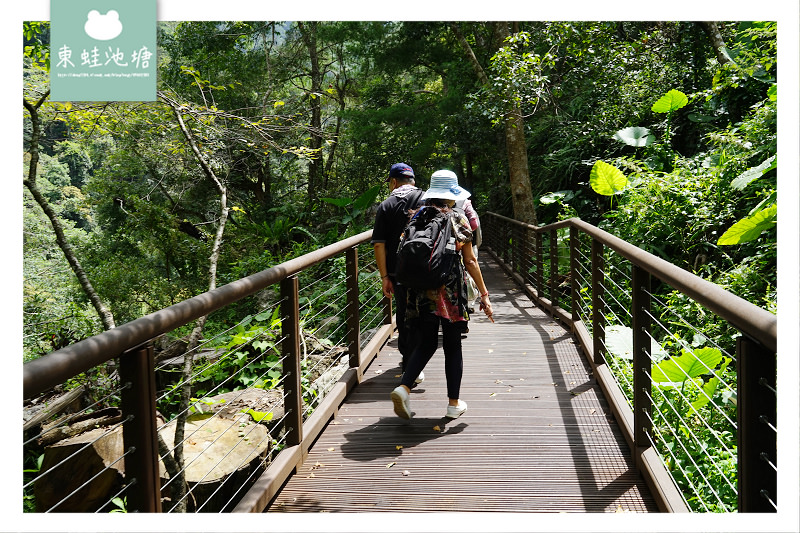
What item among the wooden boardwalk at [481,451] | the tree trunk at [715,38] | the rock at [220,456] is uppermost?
the tree trunk at [715,38]

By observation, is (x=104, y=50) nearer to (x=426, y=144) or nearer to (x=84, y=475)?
(x=84, y=475)

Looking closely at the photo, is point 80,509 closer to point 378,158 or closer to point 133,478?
point 133,478

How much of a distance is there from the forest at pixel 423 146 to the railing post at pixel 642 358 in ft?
8.82

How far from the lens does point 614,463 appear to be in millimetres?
3348

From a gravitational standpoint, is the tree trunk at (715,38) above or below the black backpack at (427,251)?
above

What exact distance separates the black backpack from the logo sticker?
243 cm

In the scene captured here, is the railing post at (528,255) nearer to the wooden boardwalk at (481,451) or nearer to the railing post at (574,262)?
→ the railing post at (574,262)

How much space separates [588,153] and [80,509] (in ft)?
35.7

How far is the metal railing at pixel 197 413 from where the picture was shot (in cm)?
195

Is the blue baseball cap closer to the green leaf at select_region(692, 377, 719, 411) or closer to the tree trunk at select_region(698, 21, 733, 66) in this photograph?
the green leaf at select_region(692, 377, 719, 411)

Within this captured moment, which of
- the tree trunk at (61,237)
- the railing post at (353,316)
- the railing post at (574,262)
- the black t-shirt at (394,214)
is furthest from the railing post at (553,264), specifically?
the tree trunk at (61,237)

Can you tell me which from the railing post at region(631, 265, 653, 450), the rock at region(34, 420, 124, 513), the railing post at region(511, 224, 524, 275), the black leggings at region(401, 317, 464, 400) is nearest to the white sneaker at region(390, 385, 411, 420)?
the black leggings at region(401, 317, 464, 400)
